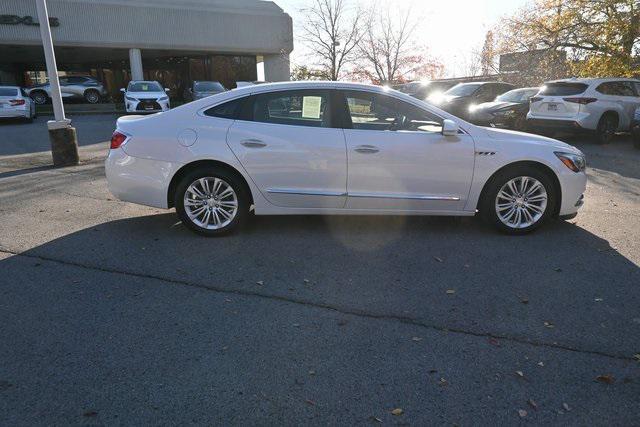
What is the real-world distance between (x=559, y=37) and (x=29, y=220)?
20697 mm

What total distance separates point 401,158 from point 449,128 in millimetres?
560

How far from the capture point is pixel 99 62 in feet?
130

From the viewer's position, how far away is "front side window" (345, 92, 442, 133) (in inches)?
202

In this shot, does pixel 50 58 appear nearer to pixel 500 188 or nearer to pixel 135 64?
pixel 500 188

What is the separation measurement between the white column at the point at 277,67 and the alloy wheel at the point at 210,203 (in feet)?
102

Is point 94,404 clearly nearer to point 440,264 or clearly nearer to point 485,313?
point 485,313

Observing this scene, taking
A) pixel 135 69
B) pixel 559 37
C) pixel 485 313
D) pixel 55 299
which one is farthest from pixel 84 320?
pixel 135 69

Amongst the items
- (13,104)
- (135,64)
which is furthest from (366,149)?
(135,64)

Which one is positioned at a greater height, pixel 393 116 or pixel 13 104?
pixel 393 116

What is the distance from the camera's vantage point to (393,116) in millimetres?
5137

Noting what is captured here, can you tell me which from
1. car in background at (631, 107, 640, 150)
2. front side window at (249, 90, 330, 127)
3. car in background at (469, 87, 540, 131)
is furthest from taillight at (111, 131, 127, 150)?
car in background at (469, 87, 540, 131)

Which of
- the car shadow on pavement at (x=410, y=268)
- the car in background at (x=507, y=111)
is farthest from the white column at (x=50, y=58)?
the car in background at (x=507, y=111)

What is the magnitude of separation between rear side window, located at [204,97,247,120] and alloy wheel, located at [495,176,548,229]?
9.50 ft

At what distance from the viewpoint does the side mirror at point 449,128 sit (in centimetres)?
493
